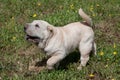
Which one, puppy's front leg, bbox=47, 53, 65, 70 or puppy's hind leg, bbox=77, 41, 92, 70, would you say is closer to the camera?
puppy's front leg, bbox=47, 53, 65, 70

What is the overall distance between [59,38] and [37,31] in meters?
0.44

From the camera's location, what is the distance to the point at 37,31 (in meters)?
6.20

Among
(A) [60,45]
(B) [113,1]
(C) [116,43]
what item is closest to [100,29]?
(C) [116,43]

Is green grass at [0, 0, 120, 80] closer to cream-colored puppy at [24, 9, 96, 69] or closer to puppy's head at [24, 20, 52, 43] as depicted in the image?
cream-colored puppy at [24, 9, 96, 69]

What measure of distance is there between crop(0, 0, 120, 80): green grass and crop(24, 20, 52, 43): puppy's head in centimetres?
67

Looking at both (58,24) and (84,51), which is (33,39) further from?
(58,24)

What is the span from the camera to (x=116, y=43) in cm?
771

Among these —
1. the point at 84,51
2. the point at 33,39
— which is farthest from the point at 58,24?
the point at 33,39

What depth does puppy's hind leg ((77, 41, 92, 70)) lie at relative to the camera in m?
6.60

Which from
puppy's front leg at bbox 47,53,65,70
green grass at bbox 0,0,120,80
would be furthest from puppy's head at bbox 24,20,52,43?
green grass at bbox 0,0,120,80

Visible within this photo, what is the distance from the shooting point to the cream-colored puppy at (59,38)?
6.24 m

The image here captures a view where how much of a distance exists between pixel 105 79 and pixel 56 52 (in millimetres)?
1002

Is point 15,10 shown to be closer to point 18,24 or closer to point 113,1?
point 18,24

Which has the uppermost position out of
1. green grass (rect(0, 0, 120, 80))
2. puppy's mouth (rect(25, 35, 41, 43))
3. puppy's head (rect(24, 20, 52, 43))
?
puppy's head (rect(24, 20, 52, 43))
